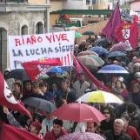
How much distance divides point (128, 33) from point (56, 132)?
1194 cm

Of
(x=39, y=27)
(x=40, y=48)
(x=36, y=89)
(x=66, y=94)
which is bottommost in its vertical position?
(x=39, y=27)

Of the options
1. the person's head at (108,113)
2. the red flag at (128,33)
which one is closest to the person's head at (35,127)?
the person's head at (108,113)

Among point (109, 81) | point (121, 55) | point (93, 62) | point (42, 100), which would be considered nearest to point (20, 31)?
point (121, 55)

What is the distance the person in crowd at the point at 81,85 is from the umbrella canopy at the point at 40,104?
2.64 m

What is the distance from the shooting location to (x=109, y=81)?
40.8 ft

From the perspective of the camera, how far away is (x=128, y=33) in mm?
19281

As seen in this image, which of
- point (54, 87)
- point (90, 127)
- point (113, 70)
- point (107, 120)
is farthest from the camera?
point (113, 70)

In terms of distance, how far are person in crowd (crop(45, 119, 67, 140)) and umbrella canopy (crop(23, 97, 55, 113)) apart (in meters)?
1.21

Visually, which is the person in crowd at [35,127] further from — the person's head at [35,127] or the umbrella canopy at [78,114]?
the umbrella canopy at [78,114]

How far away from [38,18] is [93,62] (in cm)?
1216

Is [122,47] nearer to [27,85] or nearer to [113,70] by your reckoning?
[113,70]

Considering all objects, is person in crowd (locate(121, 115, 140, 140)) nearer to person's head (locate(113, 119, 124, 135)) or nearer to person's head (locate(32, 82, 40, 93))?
person's head (locate(113, 119, 124, 135))

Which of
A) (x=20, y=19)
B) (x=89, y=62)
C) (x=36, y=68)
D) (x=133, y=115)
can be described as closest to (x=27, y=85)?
(x=36, y=68)

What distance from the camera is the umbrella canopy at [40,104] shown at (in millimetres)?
9062
